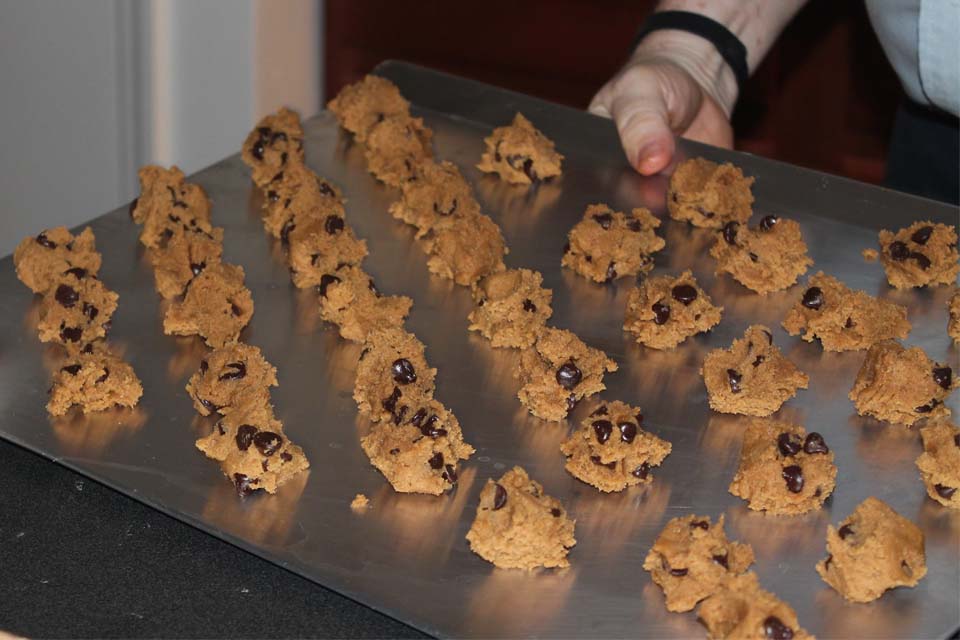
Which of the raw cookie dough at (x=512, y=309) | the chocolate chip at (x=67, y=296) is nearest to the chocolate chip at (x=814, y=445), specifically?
the raw cookie dough at (x=512, y=309)

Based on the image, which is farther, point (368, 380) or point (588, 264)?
point (588, 264)

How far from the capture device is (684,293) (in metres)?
1.51

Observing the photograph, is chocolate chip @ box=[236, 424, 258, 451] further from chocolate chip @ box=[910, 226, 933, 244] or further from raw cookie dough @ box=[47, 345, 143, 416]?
chocolate chip @ box=[910, 226, 933, 244]

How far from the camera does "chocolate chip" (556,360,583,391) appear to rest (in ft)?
4.53

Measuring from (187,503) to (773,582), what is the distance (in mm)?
534

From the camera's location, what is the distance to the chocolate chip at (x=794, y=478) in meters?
1.23

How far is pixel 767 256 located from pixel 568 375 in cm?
36

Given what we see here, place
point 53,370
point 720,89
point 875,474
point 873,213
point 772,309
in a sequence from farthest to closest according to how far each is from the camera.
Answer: point 720,89 → point 873,213 → point 772,309 → point 53,370 → point 875,474

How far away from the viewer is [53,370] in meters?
1.44

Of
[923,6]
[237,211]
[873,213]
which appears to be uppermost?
[923,6]

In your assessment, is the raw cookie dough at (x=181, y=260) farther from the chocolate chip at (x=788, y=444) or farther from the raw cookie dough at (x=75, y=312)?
the chocolate chip at (x=788, y=444)

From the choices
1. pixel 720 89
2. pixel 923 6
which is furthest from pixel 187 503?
pixel 720 89

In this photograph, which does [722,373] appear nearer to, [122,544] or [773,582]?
[773,582]

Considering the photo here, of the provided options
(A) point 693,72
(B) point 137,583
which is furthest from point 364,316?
(A) point 693,72
